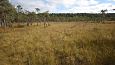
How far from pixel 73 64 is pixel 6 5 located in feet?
124

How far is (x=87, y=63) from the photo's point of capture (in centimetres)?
702

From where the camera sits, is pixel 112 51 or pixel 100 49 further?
pixel 100 49

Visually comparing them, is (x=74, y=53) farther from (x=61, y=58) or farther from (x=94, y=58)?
(x=94, y=58)

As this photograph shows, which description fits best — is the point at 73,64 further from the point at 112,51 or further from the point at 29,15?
the point at 29,15

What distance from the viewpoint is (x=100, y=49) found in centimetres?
862

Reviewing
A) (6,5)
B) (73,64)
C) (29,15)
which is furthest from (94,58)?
(29,15)

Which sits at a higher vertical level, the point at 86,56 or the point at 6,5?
the point at 6,5

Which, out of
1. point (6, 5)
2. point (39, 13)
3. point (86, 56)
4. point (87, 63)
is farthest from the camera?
point (39, 13)

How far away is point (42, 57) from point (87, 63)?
2017 millimetres

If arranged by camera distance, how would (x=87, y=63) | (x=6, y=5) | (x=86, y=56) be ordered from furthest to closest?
(x=6, y=5) < (x=86, y=56) < (x=87, y=63)

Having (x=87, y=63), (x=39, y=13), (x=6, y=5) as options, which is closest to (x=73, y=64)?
(x=87, y=63)

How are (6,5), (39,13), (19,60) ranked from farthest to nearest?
(39,13) < (6,5) < (19,60)

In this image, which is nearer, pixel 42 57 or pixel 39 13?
pixel 42 57

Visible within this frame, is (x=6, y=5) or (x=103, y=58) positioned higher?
(x=6, y=5)
